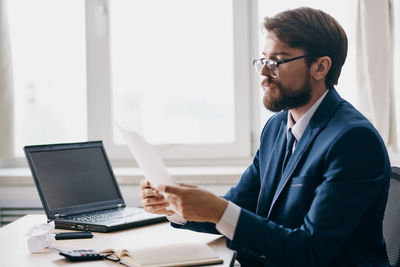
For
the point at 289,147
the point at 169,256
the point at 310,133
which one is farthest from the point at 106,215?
the point at 310,133

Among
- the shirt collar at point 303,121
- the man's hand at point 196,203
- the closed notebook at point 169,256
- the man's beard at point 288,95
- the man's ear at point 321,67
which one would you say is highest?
the man's ear at point 321,67

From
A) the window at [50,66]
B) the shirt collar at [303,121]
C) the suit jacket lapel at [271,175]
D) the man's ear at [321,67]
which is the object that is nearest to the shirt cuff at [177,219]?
the suit jacket lapel at [271,175]

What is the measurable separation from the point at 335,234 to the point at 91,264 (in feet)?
2.12

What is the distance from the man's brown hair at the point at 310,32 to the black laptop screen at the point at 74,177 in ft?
2.98

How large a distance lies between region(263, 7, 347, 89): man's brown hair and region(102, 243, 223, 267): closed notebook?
66cm

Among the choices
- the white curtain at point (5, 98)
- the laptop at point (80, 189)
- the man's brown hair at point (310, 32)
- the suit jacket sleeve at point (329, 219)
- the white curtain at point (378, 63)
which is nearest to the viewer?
the suit jacket sleeve at point (329, 219)

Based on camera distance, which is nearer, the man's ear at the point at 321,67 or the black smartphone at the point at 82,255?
the black smartphone at the point at 82,255

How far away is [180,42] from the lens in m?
3.00

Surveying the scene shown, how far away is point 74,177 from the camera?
201cm

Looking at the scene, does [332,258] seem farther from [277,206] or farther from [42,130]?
[42,130]

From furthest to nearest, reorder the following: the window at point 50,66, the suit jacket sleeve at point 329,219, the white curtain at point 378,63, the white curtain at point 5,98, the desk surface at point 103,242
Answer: the window at point 50,66
the white curtain at point 5,98
the white curtain at point 378,63
the desk surface at point 103,242
the suit jacket sleeve at point 329,219

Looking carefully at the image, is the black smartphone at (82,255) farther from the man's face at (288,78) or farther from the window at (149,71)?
the window at (149,71)

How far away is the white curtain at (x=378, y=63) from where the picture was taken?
2.67m

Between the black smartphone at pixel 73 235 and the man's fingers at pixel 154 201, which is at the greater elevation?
the man's fingers at pixel 154 201
